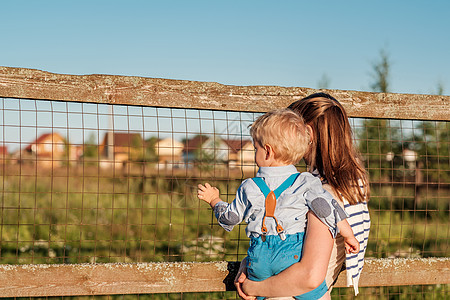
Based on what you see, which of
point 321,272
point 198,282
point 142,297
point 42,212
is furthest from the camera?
point 42,212

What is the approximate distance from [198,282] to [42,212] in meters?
5.73

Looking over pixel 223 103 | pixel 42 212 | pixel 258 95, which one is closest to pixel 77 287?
pixel 223 103

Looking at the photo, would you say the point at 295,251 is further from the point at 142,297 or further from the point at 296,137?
the point at 142,297

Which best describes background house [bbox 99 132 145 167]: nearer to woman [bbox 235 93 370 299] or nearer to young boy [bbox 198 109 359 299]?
young boy [bbox 198 109 359 299]

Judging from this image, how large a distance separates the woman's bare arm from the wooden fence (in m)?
0.82

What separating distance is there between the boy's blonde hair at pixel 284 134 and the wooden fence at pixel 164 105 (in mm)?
796

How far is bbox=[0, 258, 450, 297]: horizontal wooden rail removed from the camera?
241 centimetres

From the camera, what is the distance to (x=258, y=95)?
2.66m

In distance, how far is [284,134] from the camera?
181 centimetres

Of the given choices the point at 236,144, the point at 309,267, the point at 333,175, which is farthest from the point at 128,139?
the point at 309,267

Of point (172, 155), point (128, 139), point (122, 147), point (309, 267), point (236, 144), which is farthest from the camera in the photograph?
point (122, 147)

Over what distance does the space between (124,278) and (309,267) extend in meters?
1.12

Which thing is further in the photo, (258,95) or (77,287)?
(258,95)

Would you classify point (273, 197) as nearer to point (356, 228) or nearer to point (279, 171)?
point (279, 171)
